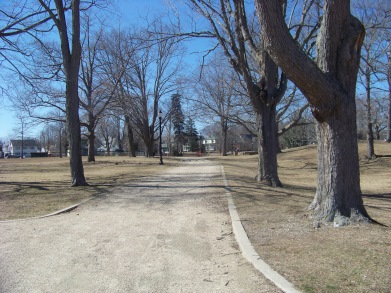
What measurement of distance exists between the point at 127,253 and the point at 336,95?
4217 mm

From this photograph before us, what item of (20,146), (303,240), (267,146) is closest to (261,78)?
(267,146)

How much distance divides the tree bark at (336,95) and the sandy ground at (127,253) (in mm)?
2069

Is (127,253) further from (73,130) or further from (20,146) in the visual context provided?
(20,146)

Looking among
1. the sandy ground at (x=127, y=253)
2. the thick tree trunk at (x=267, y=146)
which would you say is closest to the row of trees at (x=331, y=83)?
the sandy ground at (x=127, y=253)

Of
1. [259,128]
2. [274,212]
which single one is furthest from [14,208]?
[259,128]

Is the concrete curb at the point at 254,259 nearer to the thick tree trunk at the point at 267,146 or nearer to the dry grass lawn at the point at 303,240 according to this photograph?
the dry grass lawn at the point at 303,240

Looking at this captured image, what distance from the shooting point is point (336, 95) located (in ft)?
20.1

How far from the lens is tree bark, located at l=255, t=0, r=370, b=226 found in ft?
19.8

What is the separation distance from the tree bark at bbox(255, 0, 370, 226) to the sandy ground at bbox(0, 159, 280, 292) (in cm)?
207

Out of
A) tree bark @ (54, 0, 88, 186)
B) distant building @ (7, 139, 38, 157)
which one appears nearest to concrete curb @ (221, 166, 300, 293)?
tree bark @ (54, 0, 88, 186)

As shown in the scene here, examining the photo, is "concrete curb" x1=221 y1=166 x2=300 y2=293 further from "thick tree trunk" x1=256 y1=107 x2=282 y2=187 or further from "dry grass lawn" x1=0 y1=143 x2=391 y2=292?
"thick tree trunk" x1=256 y1=107 x2=282 y2=187

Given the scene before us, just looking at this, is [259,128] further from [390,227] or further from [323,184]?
[390,227]

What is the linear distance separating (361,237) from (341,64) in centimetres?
293

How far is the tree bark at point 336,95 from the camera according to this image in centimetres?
604
